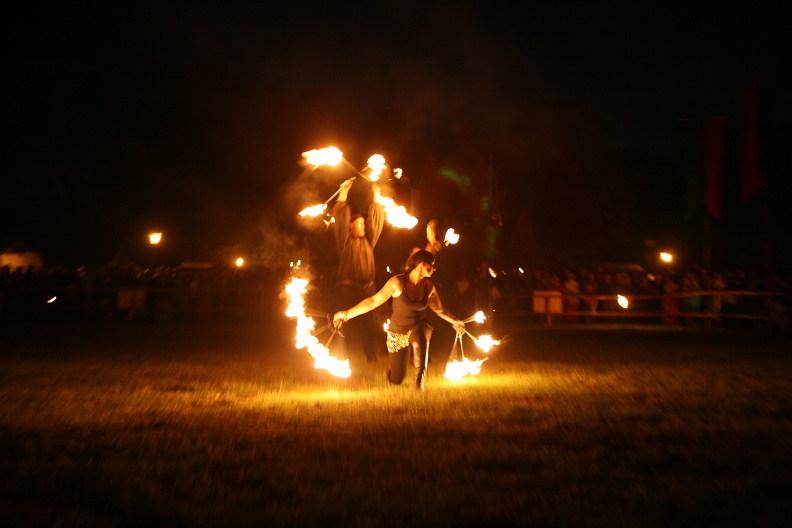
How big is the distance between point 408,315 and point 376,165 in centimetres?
284

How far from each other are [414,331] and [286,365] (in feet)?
14.1

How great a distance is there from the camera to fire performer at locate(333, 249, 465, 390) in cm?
1238

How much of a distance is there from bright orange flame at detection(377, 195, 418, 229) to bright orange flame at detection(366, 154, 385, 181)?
34cm

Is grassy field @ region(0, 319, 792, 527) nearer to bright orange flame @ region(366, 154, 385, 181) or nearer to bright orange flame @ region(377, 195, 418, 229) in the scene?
bright orange flame @ region(377, 195, 418, 229)

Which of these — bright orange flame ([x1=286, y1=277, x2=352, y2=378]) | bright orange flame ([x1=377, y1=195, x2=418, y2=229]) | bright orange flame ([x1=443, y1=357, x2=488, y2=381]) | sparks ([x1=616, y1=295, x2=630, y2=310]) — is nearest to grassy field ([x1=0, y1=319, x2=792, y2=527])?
bright orange flame ([x1=443, y1=357, x2=488, y2=381])

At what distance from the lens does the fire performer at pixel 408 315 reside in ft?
40.6

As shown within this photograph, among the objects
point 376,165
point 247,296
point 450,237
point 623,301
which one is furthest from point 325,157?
point 247,296

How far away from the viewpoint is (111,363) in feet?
53.0

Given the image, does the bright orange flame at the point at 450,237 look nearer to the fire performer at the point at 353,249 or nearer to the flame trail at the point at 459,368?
the fire performer at the point at 353,249

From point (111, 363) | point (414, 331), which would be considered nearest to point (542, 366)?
point (414, 331)

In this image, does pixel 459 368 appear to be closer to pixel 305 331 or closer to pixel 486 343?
pixel 486 343

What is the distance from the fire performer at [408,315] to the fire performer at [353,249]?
1.86 metres

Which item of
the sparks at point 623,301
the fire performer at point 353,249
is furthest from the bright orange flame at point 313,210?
the sparks at point 623,301

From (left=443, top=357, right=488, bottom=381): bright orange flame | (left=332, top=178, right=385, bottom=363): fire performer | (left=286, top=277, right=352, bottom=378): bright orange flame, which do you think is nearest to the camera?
(left=286, top=277, right=352, bottom=378): bright orange flame
